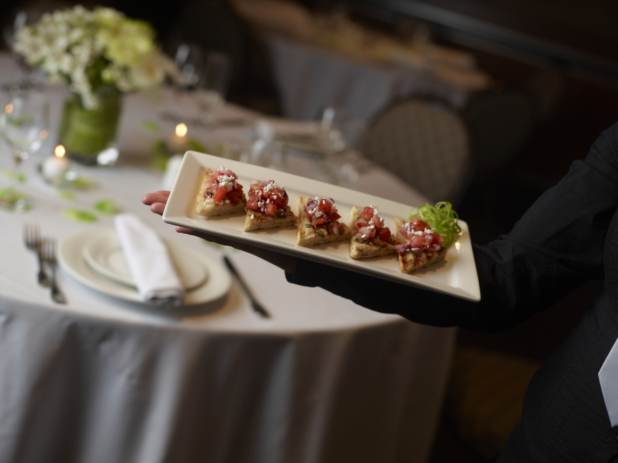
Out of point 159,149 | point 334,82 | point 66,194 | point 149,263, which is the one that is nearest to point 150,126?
point 159,149

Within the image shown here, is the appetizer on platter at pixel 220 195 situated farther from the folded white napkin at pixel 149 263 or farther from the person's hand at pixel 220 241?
the folded white napkin at pixel 149 263

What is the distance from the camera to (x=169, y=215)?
81 cm

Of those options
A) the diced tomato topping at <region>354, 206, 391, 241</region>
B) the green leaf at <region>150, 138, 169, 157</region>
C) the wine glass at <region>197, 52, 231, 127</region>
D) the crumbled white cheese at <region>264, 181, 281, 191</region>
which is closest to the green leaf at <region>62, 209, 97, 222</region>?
the green leaf at <region>150, 138, 169, 157</region>

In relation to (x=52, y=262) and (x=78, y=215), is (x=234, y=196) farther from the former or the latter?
(x=78, y=215)

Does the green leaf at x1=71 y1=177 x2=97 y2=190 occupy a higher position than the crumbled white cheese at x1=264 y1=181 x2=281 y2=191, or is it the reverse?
the crumbled white cheese at x1=264 y1=181 x2=281 y2=191

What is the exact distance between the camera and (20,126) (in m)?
1.43

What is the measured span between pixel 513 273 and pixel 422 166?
173cm

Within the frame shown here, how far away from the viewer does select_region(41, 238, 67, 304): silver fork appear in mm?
1107

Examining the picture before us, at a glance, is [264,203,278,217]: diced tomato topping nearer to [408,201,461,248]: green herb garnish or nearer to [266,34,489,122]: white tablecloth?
[408,201,461,248]: green herb garnish

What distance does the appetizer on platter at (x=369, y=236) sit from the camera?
38.1 inches

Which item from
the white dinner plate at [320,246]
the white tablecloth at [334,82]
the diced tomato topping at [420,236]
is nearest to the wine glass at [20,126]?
the white dinner plate at [320,246]

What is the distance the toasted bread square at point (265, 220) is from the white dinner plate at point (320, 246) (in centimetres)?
1

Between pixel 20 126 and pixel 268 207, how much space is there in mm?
828

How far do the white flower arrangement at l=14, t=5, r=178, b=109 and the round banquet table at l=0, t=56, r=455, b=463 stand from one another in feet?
1.20
